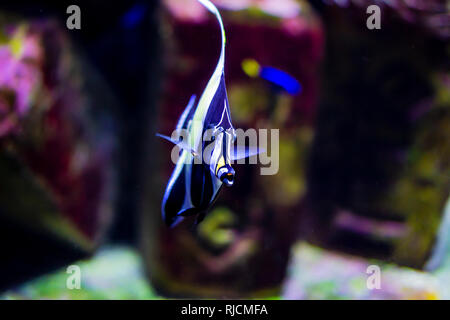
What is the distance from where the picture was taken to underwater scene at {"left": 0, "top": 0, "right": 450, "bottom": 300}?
2.56 m

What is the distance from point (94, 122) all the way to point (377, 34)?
8.70 feet

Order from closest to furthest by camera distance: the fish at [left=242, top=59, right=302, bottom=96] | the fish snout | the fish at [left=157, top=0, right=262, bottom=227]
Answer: the fish snout, the fish at [left=157, top=0, right=262, bottom=227], the fish at [left=242, top=59, right=302, bottom=96]

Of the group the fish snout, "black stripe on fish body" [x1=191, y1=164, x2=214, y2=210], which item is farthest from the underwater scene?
the fish snout

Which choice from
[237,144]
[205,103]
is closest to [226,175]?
[205,103]

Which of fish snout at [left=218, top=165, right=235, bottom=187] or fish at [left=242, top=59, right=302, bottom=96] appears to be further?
fish at [left=242, top=59, right=302, bottom=96]

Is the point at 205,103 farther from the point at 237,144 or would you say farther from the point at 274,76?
the point at 274,76

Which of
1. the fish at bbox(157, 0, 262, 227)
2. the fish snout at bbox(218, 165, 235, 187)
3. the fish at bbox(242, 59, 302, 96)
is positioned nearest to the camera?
the fish snout at bbox(218, 165, 235, 187)

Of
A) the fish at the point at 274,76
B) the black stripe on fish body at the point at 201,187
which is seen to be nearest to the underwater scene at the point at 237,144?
the fish at the point at 274,76

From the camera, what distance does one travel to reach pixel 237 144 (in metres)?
2.11

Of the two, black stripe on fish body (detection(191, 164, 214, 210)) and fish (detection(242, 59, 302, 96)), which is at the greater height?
fish (detection(242, 59, 302, 96))

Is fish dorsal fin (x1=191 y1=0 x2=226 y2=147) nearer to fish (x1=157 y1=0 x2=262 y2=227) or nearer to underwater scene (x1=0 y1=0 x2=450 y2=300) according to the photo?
fish (x1=157 y1=0 x2=262 y2=227)
